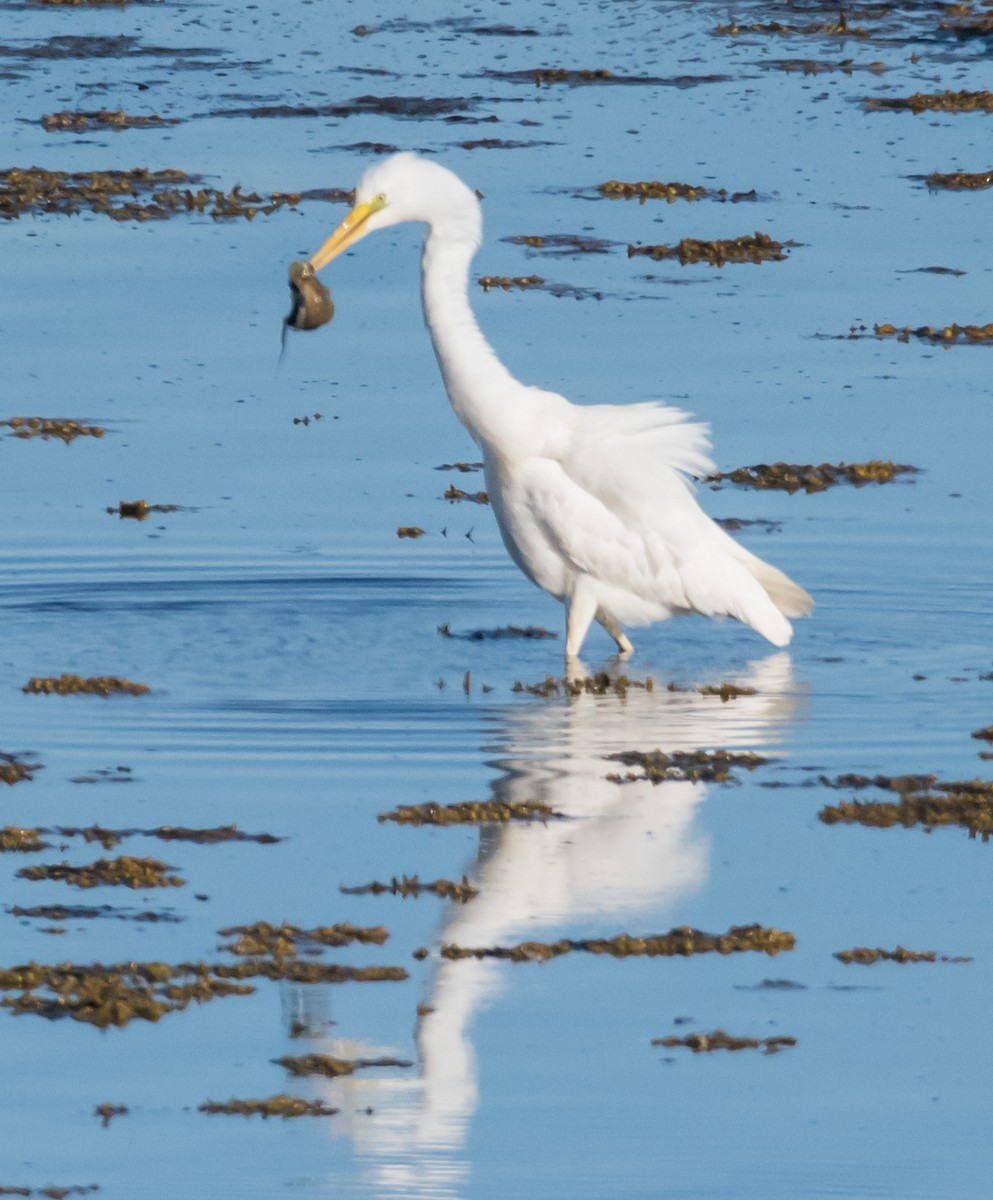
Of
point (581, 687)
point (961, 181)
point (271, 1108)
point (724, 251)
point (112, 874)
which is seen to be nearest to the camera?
point (271, 1108)

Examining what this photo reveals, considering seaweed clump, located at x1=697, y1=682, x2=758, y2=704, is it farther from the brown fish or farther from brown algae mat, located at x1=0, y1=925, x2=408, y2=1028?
brown algae mat, located at x1=0, y1=925, x2=408, y2=1028

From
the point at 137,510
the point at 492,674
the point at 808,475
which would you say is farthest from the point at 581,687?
the point at 808,475

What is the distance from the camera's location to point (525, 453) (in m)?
12.8

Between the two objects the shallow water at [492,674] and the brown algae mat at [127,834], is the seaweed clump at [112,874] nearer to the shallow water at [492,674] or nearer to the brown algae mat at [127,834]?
the shallow water at [492,674]

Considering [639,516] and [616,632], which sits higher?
[639,516]

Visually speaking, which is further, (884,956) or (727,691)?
(727,691)

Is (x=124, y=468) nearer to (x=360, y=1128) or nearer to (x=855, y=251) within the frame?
(x=855, y=251)

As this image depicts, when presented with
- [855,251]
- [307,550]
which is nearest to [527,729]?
[307,550]

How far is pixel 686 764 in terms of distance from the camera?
430 inches

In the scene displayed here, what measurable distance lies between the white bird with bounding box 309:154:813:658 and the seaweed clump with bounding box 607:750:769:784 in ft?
5.92

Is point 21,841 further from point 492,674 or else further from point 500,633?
point 500,633

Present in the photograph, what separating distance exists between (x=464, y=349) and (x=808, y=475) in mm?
3593

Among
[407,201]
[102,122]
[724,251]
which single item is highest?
[102,122]

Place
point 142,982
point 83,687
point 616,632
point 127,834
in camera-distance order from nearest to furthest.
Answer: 1. point 142,982
2. point 127,834
3. point 83,687
4. point 616,632
